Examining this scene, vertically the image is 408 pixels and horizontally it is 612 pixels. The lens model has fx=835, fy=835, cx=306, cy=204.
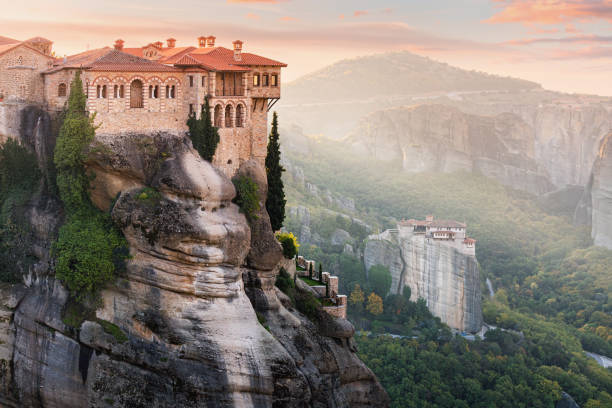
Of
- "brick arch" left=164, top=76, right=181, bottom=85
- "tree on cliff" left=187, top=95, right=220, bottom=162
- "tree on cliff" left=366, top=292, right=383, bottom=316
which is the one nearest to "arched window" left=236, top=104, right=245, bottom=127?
"tree on cliff" left=187, top=95, right=220, bottom=162

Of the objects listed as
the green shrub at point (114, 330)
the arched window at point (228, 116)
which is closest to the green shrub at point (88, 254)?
the green shrub at point (114, 330)

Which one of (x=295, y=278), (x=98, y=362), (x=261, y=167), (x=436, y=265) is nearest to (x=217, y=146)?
(x=261, y=167)

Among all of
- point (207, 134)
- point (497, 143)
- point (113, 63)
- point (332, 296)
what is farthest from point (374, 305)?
point (497, 143)

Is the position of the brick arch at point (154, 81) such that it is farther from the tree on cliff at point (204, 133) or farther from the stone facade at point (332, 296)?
the stone facade at point (332, 296)

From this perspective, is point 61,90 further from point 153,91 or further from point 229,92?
point 229,92

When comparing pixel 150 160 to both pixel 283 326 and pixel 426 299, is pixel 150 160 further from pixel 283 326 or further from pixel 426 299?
pixel 426 299

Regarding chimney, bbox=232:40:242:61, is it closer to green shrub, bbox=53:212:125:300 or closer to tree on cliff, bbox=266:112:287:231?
tree on cliff, bbox=266:112:287:231

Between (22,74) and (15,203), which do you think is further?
(22,74)
